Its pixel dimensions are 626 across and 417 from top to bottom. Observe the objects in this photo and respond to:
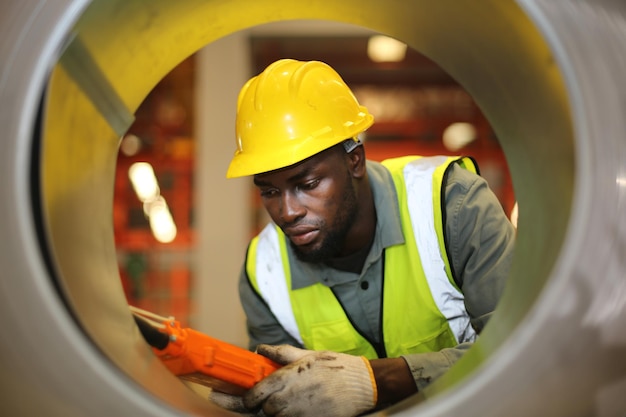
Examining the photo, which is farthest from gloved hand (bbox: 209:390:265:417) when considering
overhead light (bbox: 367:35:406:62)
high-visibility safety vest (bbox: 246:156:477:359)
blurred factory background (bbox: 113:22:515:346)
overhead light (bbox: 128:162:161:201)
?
overhead light (bbox: 128:162:161:201)

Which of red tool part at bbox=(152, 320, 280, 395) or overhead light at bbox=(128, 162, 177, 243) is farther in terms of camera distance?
overhead light at bbox=(128, 162, 177, 243)

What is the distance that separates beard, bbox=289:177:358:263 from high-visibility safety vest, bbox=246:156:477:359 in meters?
0.09

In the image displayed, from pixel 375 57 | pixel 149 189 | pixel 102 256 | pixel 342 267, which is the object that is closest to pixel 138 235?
pixel 149 189

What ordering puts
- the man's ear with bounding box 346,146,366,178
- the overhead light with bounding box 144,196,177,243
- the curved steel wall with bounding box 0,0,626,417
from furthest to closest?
the overhead light with bounding box 144,196,177,243 → the man's ear with bounding box 346,146,366,178 → the curved steel wall with bounding box 0,0,626,417

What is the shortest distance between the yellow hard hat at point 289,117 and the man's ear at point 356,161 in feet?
0.18

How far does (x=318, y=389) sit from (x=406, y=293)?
40 cm

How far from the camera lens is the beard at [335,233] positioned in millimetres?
1455

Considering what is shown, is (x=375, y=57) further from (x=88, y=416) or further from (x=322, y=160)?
(x=88, y=416)

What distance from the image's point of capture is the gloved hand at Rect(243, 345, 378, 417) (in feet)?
3.76

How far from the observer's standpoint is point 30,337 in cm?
51

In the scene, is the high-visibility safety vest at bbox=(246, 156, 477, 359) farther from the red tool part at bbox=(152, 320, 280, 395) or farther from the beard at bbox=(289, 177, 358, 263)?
the red tool part at bbox=(152, 320, 280, 395)

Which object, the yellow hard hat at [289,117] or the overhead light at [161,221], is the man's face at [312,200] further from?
the overhead light at [161,221]

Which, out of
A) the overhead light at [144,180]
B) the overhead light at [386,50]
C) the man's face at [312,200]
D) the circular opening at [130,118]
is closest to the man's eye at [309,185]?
the man's face at [312,200]

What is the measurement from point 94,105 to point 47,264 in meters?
0.23
